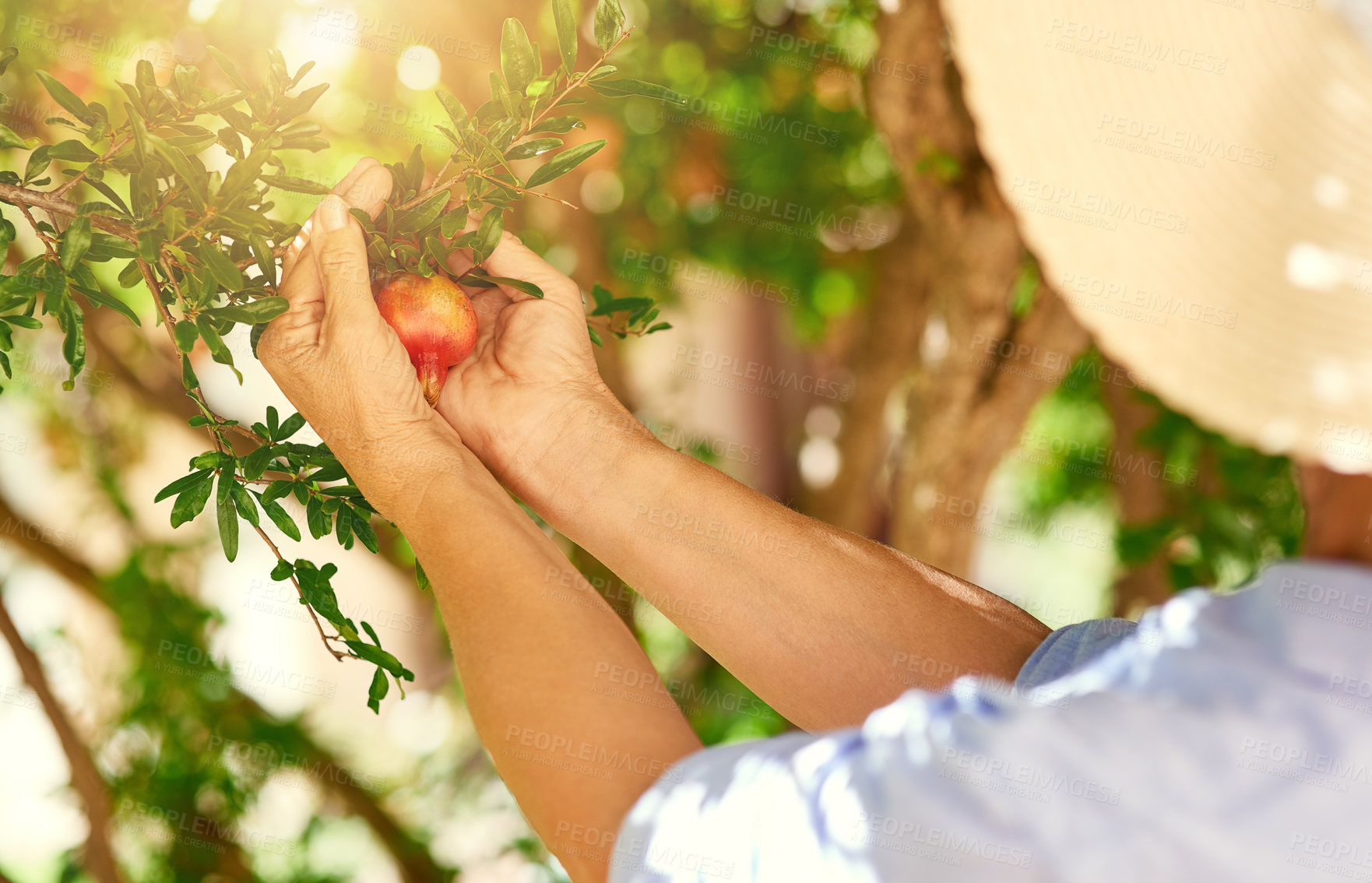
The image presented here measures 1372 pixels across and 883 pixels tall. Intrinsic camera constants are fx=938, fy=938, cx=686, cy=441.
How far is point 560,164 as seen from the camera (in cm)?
106

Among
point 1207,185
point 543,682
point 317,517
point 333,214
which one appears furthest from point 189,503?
point 1207,185

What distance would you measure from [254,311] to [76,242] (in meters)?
0.16

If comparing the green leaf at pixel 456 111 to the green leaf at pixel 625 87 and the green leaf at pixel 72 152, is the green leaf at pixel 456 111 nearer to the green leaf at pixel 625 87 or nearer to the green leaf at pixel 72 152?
the green leaf at pixel 625 87

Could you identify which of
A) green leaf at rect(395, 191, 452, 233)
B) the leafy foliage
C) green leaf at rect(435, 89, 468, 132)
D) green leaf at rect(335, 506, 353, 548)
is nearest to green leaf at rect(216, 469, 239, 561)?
the leafy foliage

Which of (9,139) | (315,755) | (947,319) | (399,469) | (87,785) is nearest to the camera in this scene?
(9,139)

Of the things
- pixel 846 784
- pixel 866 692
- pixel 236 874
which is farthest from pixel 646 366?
pixel 846 784

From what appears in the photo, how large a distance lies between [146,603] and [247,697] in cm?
32

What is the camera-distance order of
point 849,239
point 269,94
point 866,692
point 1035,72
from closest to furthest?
point 269,94 < point 866,692 < point 1035,72 < point 849,239

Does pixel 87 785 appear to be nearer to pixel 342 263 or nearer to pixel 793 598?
pixel 342 263

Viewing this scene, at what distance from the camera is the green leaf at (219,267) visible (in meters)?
0.89

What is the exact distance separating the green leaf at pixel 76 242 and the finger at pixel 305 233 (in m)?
0.22

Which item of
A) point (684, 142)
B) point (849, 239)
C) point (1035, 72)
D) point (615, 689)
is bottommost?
point (849, 239)

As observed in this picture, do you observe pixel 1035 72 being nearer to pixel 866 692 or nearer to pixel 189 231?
pixel 866 692

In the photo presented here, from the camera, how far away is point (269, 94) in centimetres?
94
